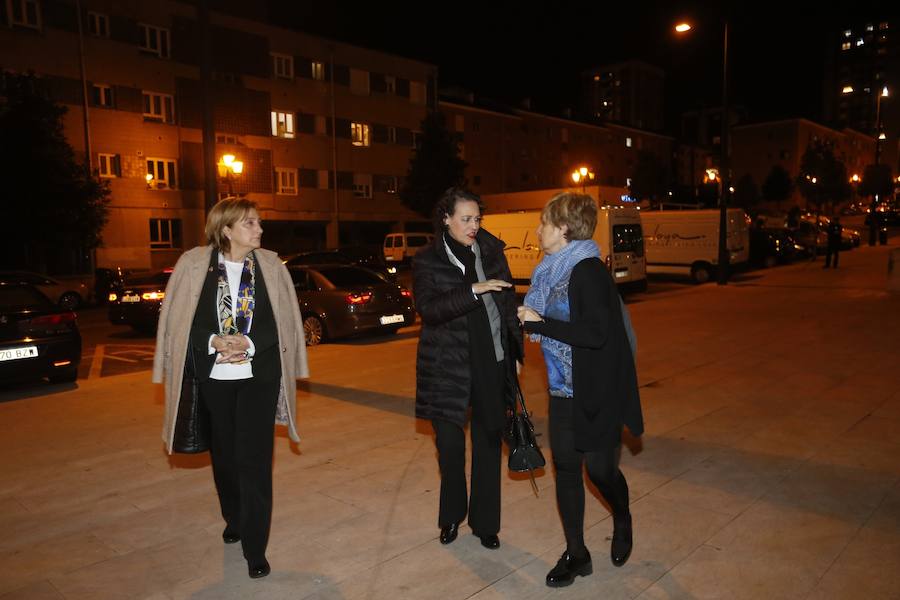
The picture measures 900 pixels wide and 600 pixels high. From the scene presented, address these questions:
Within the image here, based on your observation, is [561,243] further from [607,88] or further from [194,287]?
[607,88]

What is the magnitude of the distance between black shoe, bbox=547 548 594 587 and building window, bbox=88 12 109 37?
106 ft

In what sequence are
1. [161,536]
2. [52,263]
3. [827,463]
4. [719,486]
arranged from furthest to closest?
[52,263] < [827,463] < [719,486] < [161,536]

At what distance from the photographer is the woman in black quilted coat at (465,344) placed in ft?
11.4

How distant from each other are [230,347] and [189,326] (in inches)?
11.9

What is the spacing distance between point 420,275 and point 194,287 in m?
1.17

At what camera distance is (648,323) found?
40.8ft

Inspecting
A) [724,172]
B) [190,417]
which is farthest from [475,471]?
[724,172]

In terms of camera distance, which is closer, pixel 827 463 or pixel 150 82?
pixel 827 463

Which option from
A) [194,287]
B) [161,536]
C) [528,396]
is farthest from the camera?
[528,396]

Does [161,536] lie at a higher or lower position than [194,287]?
lower

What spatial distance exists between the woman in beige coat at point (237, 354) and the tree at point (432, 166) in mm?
34884

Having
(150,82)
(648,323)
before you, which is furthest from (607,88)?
(648,323)

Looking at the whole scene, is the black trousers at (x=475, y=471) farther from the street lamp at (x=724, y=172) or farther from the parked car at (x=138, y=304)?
the street lamp at (x=724, y=172)

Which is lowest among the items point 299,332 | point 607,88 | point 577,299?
point 299,332
